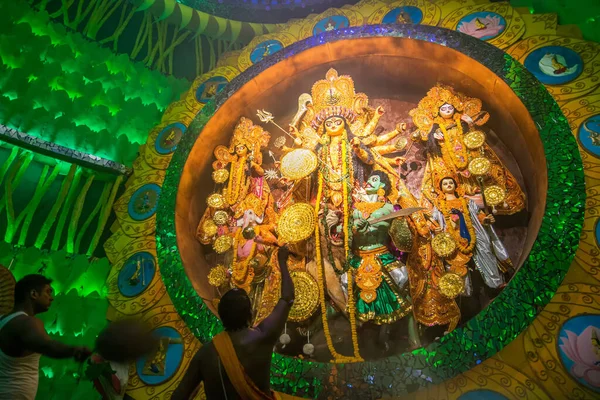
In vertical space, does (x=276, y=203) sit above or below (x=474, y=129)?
below

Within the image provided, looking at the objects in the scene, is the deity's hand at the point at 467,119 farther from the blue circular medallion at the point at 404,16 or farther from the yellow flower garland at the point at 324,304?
the yellow flower garland at the point at 324,304

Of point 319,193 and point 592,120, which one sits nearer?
point 592,120

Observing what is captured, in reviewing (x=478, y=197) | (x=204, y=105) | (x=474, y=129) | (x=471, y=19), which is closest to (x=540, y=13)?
(x=471, y=19)

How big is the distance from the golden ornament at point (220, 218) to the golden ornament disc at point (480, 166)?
95.6 inches

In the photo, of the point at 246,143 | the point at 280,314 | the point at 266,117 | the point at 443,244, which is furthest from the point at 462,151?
the point at 280,314

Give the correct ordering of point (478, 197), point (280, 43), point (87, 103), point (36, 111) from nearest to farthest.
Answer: point (478, 197)
point (36, 111)
point (87, 103)
point (280, 43)

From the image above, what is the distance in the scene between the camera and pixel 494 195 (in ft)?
10.9

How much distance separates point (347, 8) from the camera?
16.0 ft

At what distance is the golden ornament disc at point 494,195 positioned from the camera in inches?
130

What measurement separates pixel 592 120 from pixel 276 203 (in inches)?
111

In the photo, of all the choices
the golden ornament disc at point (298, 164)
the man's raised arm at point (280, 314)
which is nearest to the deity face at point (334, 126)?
the golden ornament disc at point (298, 164)

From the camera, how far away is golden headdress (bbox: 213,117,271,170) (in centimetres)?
454

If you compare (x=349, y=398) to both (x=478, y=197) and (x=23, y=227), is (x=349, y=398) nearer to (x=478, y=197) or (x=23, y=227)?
(x=478, y=197)

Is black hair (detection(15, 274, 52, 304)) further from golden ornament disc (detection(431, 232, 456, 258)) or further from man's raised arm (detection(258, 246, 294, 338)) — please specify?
golden ornament disc (detection(431, 232, 456, 258))
